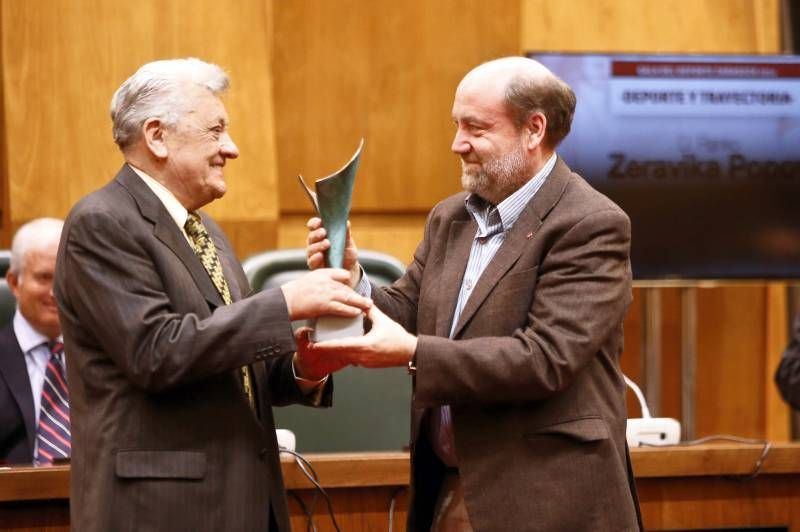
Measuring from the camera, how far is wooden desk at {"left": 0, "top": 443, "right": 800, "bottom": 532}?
2557 millimetres

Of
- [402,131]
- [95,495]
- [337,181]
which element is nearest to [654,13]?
[402,131]

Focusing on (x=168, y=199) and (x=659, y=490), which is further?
(x=659, y=490)

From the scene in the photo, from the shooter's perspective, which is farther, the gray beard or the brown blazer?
the gray beard

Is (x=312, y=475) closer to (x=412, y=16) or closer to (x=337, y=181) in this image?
(x=337, y=181)

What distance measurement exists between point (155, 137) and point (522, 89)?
69 cm

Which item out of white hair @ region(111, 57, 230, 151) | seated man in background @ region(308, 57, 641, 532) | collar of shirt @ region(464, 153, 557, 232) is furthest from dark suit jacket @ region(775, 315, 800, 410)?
white hair @ region(111, 57, 230, 151)

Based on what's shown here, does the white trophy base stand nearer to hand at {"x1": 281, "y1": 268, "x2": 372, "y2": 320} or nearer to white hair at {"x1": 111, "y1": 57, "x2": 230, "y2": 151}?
hand at {"x1": 281, "y1": 268, "x2": 372, "y2": 320}

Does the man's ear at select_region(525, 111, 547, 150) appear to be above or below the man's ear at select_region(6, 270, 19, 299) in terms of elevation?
above

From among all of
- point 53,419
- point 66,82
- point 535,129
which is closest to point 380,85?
point 66,82

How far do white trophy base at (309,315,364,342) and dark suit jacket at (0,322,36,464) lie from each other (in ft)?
4.13

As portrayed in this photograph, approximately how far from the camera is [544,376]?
2.18 meters

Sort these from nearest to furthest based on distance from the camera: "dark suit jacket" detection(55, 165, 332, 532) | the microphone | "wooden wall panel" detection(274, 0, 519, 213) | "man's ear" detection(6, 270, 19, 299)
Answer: "dark suit jacket" detection(55, 165, 332, 532), the microphone, "man's ear" detection(6, 270, 19, 299), "wooden wall panel" detection(274, 0, 519, 213)

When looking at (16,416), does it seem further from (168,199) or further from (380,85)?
(380,85)

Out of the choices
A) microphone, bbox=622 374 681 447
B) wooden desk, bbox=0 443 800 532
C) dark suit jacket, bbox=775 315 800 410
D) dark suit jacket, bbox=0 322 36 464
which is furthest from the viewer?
dark suit jacket, bbox=775 315 800 410
